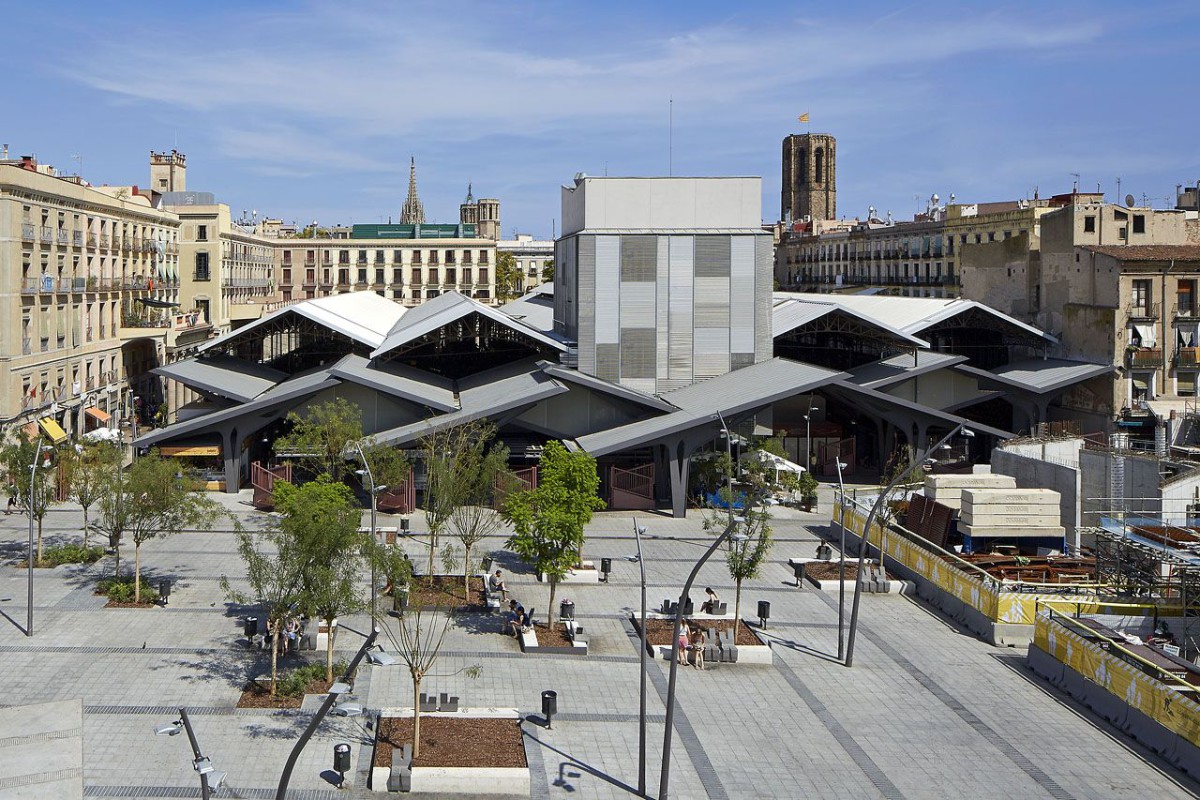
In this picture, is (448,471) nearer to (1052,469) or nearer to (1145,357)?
(1052,469)

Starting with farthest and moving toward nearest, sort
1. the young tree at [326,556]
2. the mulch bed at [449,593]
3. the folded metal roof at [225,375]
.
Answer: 1. the folded metal roof at [225,375]
2. the mulch bed at [449,593]
3. the young tree at [326,556]

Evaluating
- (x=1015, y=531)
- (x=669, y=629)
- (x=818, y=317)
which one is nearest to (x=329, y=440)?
(x=669, y=629)

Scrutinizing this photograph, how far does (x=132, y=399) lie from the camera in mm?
70750

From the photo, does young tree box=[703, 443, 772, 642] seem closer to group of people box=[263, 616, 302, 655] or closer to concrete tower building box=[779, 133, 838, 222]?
group of people box=[263, 616, 302, 655]

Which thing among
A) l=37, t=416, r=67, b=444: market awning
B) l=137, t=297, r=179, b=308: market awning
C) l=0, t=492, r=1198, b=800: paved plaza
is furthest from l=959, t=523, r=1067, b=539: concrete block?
l=137, t=297, r=179, b=308: market awning

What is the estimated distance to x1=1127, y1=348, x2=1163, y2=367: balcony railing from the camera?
189 ft

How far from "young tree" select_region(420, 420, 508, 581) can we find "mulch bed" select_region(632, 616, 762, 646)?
6665mm

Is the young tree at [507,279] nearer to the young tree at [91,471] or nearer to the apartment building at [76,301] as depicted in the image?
the apartment building at [76,301]

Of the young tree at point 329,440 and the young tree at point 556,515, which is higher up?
the young tree at point 329,440

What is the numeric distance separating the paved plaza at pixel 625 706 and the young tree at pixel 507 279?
104 metres

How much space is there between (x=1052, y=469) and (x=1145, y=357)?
59.6 ft

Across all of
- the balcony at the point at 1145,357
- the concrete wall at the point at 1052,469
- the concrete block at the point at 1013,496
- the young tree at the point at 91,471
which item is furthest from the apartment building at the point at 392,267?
the concrete block at the point at 1013,496

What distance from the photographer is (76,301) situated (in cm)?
6144

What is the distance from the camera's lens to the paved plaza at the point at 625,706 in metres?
23.4
